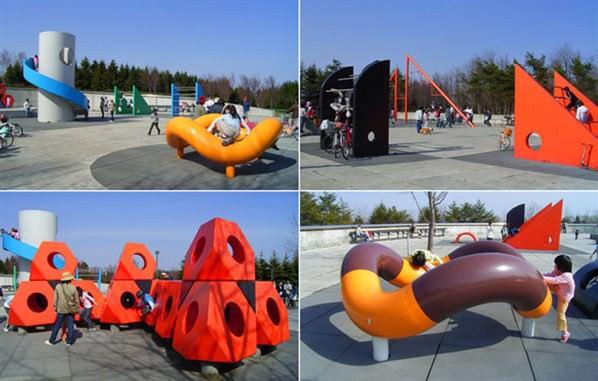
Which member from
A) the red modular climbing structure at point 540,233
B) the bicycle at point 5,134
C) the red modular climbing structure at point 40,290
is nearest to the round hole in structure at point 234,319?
the red modular climbing structure at point 40,290

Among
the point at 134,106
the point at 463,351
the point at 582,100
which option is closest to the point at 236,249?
the point at 463,351

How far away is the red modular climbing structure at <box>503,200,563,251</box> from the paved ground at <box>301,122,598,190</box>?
325 centimetres

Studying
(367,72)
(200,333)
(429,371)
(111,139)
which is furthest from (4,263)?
(429,371)

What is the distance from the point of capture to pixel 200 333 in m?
6.16

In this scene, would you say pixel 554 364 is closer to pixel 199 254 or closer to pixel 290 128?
pixel 199 254

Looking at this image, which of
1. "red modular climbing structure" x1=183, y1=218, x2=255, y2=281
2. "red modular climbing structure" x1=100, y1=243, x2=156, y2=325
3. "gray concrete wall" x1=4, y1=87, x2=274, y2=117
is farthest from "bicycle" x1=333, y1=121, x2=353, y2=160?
"gray concrete wall" x1=4, y1=87, x2=274, y2=117

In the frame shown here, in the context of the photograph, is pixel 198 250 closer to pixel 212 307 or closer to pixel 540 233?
pixel 212 307

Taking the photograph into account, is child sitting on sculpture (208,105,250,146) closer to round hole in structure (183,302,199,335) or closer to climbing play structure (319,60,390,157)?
round hole in structure (183,302,199,335)

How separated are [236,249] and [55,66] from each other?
2004 centimetres

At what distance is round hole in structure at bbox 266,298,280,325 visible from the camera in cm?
820

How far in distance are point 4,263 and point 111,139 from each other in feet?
79.2

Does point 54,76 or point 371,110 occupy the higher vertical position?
point 54,76

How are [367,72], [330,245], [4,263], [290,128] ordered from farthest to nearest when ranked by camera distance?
[4,263] < [290,128] < [330,245] < [367,72]

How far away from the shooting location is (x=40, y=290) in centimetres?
1048
